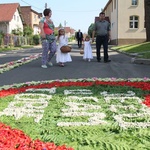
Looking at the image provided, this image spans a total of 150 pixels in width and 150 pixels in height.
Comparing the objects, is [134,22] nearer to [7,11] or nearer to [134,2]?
[134,2]

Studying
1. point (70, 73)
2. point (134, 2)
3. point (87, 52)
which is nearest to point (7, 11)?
point (134, 2)

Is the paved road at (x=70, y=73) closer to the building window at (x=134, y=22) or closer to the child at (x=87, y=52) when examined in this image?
the child at (x=87, y=52)

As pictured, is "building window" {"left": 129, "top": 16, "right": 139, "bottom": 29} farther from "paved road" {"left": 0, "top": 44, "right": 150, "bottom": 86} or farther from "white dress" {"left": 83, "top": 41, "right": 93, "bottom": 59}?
"paved road" {"left": 0, "top": 44, "right": 150, "bottom": 86}

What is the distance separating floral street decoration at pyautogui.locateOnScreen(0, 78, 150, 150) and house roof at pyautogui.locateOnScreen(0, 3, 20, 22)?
199 ft

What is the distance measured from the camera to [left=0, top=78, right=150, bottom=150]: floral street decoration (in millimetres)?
3230

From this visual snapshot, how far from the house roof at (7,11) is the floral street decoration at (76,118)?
60642 millimetres

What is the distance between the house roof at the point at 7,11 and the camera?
2566 inches

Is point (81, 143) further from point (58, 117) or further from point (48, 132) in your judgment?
point (58, 117)

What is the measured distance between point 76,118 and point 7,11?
66.5 metres

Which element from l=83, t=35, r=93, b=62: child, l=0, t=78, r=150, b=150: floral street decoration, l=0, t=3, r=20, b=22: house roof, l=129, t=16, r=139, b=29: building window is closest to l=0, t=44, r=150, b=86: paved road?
l=0, t=78, r=150, b=150: floral street decoration

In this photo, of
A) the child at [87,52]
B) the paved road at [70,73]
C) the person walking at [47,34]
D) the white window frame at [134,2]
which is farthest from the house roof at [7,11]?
the paved road at [70,73]

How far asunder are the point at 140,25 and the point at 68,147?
4113 cm

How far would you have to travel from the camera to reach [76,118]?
418cm

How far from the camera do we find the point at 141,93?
5.84m
